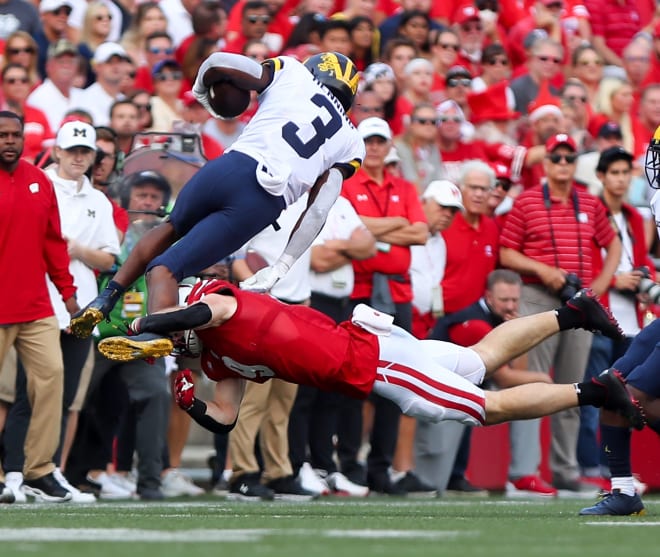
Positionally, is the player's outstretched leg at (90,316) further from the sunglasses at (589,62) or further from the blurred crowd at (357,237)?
the sunglasses at (589,62)

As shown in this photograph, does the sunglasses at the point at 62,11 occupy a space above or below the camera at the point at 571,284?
above

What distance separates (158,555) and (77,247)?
5379 millimetres

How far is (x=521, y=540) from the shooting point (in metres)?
6.87

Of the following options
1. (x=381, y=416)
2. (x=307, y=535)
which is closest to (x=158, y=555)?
(x=307, y=535)

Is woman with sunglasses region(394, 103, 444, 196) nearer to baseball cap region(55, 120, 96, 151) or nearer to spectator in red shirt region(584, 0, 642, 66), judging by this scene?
baseball cap region(55, 120, 96, 151)

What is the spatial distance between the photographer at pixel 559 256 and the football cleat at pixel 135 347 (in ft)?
15.2

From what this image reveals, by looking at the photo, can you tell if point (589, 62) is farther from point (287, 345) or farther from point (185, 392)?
point (185, 392)

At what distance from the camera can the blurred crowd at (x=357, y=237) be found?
11328mm

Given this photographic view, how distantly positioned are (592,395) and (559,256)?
3.97 metres

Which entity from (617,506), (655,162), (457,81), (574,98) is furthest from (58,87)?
(617,506)

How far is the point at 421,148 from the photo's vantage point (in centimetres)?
1355

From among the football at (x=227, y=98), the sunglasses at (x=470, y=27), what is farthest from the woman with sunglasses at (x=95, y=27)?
the football at (x=227, y=98)

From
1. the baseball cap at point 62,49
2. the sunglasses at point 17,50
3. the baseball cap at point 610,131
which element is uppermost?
A: the baseball cap at point 62,49

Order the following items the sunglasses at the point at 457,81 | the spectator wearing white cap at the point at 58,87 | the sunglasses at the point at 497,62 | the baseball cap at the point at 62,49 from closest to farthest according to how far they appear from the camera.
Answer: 1. the spectator wearing white cap at the point at 58,87
2. the baseball cap at the point at 62,49
3. the sunglasses at the point at 457,81
4. the sunglasses at the point at 497,62
